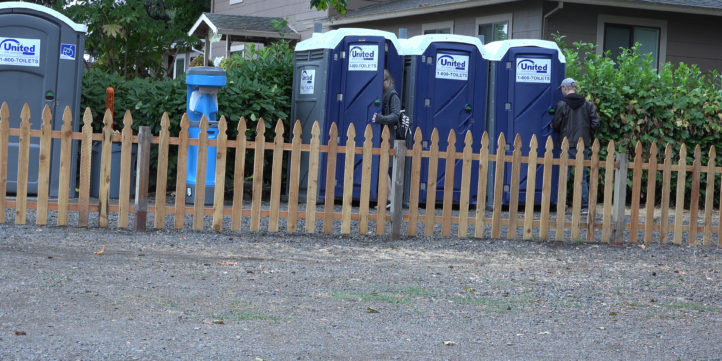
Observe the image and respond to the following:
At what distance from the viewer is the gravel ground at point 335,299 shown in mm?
5445

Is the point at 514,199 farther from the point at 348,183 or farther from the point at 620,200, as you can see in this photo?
the point at 348,183

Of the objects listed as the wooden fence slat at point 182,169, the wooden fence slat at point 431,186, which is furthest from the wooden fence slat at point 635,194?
the wooden fence slat at point 182,169

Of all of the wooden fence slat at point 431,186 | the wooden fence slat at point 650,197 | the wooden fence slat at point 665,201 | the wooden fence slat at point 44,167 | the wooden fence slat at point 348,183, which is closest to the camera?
the wooden fence slat at point 44,167

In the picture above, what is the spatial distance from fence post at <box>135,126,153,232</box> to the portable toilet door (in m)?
3.01

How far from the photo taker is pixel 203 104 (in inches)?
500

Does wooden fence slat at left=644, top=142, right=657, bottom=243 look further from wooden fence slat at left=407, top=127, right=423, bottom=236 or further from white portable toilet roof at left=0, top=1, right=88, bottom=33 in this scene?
white portable toilet roof at left=0, top=1, right=88, bottom=33

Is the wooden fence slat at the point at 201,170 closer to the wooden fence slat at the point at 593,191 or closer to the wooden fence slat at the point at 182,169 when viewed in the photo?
the wooden fence slat at the point at 182,169

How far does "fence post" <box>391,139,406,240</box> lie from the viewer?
1026 centimetres

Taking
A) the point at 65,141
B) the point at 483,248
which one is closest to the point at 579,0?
the point at 483,248

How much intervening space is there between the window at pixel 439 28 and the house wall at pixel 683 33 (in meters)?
3.02

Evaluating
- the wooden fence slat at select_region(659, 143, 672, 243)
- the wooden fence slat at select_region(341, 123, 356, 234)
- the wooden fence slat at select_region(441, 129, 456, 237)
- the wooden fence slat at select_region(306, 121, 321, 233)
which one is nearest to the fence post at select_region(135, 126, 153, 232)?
the wooden fence slat at select_region(306, 121, 321, 233)

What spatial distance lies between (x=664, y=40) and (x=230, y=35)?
31.8ft

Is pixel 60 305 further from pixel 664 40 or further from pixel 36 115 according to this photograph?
pixel 664 40

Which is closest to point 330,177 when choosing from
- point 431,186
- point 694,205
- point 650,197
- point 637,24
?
point 431,186
